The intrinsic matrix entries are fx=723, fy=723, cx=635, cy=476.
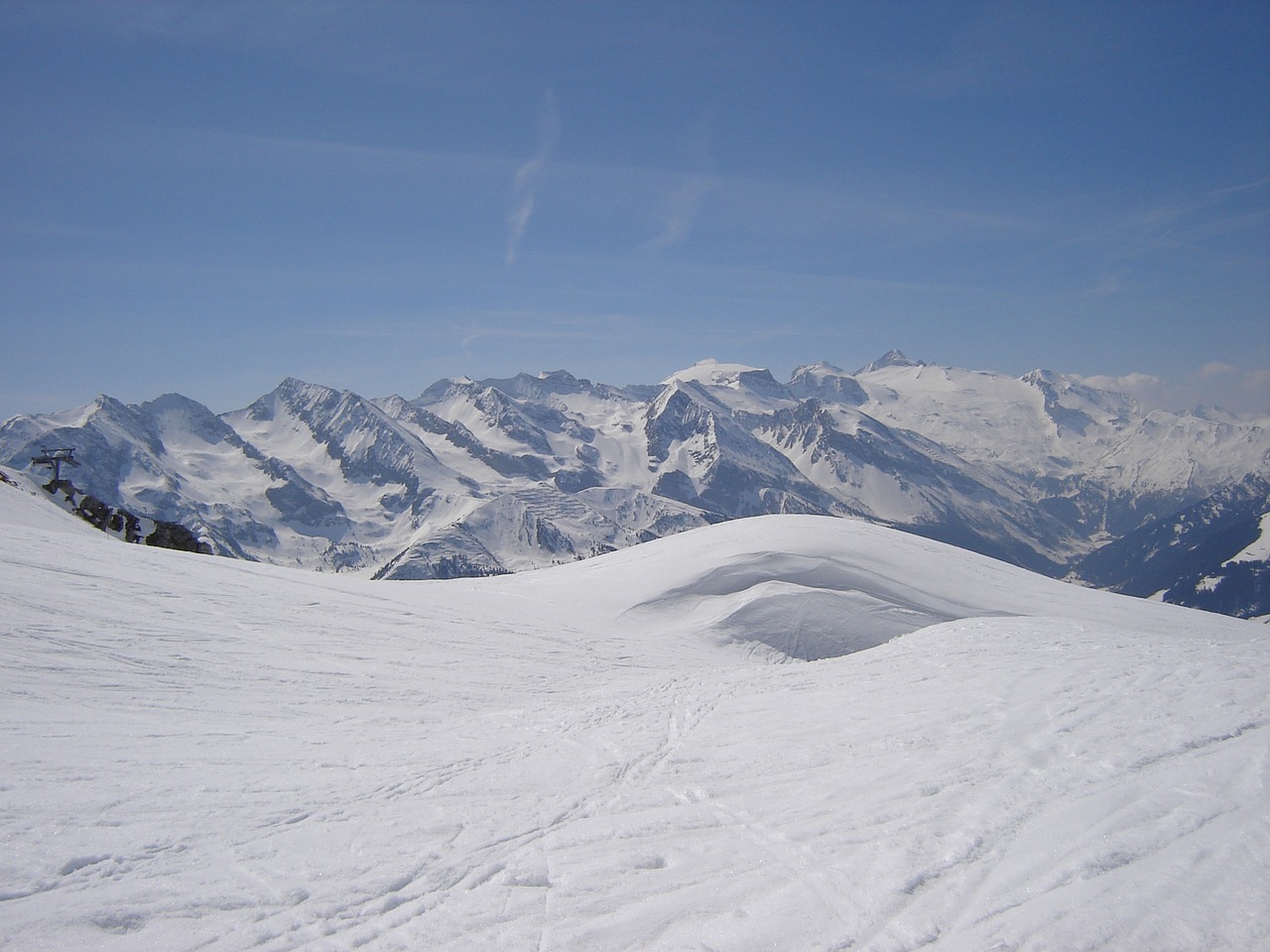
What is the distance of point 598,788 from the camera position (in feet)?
37.7

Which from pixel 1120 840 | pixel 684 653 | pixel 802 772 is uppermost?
pixel 1120 840

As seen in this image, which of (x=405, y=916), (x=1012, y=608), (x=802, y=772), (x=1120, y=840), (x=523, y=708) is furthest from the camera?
(x=1012, y=608)

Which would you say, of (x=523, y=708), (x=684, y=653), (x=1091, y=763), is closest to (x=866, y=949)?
(x=1091, y=763)

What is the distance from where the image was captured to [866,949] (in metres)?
6.96

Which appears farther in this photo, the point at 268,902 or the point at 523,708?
the point at 523,708

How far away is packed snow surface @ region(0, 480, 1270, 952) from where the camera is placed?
7438 millimetres

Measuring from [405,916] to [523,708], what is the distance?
32.3ft

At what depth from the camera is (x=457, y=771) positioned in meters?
12.3

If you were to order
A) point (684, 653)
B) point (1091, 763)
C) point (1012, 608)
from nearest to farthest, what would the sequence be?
point (1091, 763) < point (684, 653) < point (1012, 608)

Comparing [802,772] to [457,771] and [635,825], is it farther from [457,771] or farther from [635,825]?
[457,771]

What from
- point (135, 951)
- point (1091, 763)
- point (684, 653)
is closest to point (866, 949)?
point (1091, 763)

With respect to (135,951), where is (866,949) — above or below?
above

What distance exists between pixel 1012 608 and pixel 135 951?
3478 cm

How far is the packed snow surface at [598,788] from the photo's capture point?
7.44 metres
